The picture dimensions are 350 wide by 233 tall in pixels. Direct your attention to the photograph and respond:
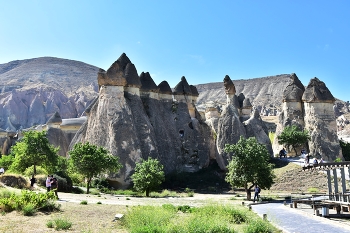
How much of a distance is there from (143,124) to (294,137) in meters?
17.8

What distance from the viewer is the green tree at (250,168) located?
26.2 metres

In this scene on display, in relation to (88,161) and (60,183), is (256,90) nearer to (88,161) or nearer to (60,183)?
(88,161)

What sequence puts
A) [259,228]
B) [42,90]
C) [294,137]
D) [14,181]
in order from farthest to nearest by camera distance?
[42,90], [294,137], [14,181], [259,228]

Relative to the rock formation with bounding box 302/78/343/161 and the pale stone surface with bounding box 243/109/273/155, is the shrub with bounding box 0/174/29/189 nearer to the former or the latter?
the pale stone surface with bounding box 243/109/273/155

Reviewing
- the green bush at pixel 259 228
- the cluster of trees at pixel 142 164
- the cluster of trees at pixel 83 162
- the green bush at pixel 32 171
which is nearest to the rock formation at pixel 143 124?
the cluster of trees at pixel 83 162

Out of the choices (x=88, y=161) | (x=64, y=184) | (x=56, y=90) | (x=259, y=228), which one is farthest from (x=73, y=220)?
(x=56, y=90)

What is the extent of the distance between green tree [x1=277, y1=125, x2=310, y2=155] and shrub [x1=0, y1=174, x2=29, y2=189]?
30180mm

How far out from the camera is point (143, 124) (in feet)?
127

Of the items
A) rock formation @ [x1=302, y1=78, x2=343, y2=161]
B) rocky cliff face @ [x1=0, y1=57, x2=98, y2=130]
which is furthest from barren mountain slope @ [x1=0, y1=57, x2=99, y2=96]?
rock formation @ [x1=302, y1=78, x2=343, y2=161]

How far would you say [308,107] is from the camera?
44188 mm

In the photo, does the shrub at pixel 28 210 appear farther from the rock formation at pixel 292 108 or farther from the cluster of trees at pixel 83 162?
the rock formation at pixel 292 108

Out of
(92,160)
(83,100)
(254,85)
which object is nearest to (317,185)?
(92,160)

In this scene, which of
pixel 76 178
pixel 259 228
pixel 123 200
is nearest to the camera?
pixel 259 228

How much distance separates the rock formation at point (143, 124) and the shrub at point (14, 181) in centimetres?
1082
